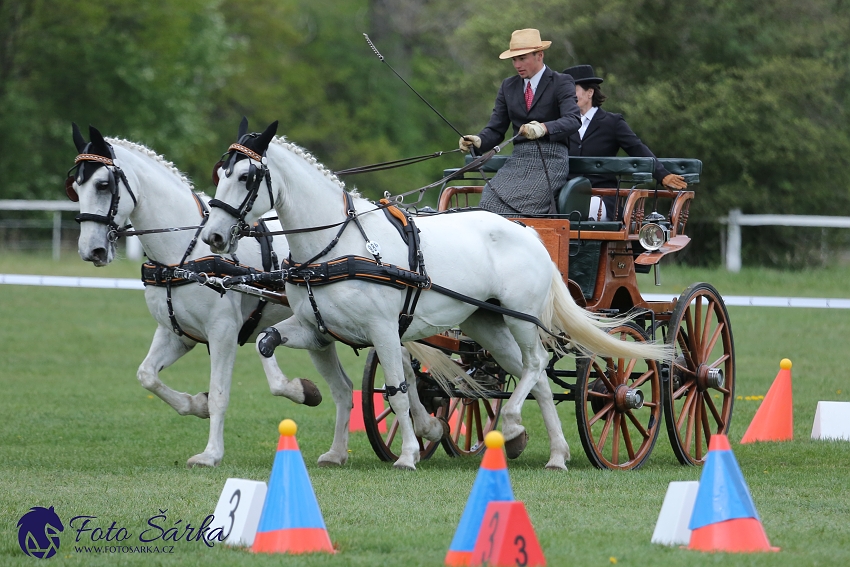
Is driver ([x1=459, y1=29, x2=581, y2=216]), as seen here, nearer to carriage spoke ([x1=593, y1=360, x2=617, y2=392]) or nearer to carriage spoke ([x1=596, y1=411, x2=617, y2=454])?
carriage spoke ([x1=593, y1=360, x2=617, y2=392])

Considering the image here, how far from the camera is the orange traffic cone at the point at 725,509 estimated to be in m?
4.88

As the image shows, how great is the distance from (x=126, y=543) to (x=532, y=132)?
3.63 metres

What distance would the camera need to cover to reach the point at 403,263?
22.6ft

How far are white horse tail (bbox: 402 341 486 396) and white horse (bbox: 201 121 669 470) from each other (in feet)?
0.25

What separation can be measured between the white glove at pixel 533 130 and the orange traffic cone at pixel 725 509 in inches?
120

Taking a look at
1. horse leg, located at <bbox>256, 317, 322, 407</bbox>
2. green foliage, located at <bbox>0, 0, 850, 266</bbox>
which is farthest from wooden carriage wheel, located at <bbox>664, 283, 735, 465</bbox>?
green foliage, located at <bbox>0, 0, 850, 266</bbox>

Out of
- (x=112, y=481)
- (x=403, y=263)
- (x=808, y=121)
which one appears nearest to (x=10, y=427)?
(x=112, y=481)

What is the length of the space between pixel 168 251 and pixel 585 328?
254cm

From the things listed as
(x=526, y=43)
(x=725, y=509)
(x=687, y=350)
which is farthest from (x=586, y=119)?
(x=725, y=509)

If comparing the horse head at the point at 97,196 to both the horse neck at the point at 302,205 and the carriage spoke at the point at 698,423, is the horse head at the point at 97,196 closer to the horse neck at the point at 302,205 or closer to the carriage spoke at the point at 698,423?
the horse neck at the point at 302,205

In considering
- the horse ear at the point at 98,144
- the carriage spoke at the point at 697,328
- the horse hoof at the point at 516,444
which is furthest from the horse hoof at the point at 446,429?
the horse ear at the point at 98,144

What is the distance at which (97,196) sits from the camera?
6980 millimetres

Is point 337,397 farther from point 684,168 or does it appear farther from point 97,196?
point 684,168

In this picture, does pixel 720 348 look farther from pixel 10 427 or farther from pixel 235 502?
pixel 235 502
